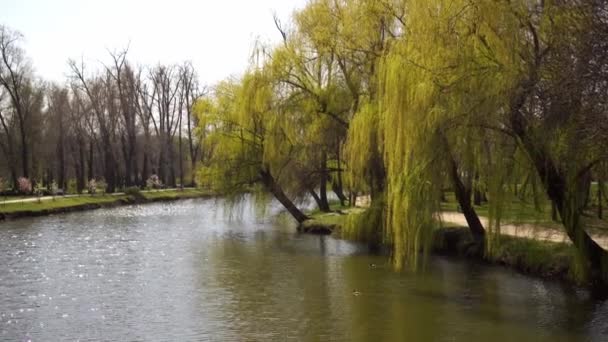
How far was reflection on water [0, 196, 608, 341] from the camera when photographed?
11.0 meters

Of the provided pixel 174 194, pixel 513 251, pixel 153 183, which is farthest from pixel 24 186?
pixel 513 251

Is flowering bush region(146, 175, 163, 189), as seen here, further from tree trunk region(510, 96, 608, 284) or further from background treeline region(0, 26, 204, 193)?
tree trunk region(510, 96, 608, 284)

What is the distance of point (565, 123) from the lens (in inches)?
469

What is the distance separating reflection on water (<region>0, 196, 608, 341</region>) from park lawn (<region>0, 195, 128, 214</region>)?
12.5m

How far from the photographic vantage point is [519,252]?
53.1ft

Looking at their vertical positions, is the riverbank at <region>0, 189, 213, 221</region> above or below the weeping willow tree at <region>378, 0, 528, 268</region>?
below

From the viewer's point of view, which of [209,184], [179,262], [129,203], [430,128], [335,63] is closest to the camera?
[430,128]

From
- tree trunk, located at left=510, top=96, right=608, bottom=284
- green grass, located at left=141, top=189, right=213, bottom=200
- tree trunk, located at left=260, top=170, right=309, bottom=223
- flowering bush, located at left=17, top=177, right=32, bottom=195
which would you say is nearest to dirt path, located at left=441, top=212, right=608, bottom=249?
tree trunk, located at left=510, top=96, right=608, bottom=284

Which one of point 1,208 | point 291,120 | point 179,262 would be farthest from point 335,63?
point 1,208

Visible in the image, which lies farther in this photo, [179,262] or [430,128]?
[179,262]

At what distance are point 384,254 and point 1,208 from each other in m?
22.1

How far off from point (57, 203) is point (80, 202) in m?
2.69

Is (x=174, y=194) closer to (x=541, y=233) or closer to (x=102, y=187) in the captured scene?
(x=102, y=187)

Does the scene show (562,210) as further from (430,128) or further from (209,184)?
(209,184)
